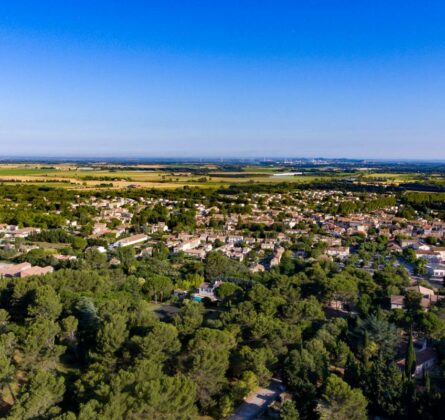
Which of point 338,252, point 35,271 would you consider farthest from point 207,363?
point 338,252

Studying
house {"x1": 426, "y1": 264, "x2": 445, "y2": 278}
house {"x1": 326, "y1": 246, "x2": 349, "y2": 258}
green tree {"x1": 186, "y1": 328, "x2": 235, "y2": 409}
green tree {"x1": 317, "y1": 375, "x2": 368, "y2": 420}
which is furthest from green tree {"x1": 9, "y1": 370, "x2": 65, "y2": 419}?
house {"x1": 426, "y1": 264, "x2": 445, "y2": 278}

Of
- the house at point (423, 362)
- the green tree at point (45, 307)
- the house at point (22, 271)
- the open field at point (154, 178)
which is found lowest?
the house at point (423, 362)

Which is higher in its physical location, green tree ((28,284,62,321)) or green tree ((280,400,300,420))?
green tree ((28,284,62,321))

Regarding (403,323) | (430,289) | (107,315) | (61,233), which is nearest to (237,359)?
(107,315)

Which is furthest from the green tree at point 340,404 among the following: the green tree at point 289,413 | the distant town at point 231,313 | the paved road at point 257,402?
the paved road at point 257,402

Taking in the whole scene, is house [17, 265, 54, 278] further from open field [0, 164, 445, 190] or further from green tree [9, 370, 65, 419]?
open field [0, 164, 445, 190]

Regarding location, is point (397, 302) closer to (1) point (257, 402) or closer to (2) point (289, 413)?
(1) point (257, 402)

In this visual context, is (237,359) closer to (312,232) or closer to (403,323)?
(403,323)

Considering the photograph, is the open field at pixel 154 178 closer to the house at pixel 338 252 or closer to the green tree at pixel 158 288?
the house at pixel 338 252
